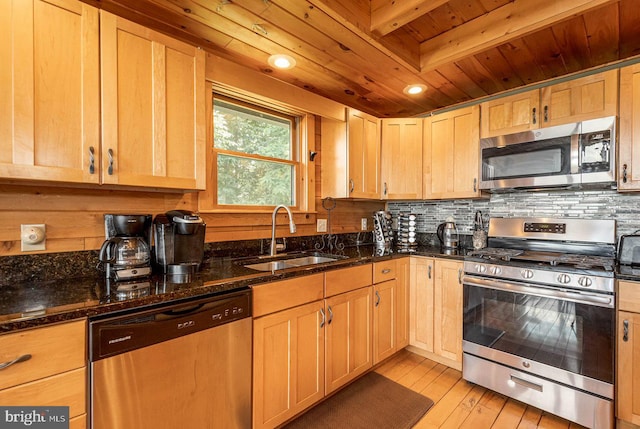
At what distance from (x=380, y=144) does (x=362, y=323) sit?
5.39 ft

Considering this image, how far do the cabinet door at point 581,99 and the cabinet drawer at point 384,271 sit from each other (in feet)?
4.97

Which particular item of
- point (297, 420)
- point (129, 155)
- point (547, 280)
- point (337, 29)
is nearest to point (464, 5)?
point (337, 29)

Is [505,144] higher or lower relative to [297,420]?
higher

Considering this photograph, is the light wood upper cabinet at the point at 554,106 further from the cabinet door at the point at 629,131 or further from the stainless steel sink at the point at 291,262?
the stainless steel sink at the point at 291,262

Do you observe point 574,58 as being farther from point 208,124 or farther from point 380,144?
point 208,124

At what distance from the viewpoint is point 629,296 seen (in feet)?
5.21

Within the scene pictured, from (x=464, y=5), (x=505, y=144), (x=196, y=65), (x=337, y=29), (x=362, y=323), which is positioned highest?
(x=464, y=5)

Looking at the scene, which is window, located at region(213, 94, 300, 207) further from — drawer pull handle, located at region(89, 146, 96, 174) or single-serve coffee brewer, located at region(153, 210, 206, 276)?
drawer pull handle, located at region(89, 146, 96, 174)

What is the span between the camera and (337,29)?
177 cm

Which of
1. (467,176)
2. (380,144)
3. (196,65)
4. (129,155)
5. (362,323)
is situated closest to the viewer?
(129,155)

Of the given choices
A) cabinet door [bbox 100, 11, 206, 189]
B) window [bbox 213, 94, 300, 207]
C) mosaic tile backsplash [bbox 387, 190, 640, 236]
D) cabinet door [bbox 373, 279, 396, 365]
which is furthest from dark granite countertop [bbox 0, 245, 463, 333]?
mosaic tile backsplash [bbox 387, 190, 640, 236]

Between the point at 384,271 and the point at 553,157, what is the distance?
144cm

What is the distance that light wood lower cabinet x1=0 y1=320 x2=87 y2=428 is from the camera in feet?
2.92

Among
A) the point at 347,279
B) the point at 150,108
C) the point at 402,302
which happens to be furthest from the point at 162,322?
the point at 402,302
